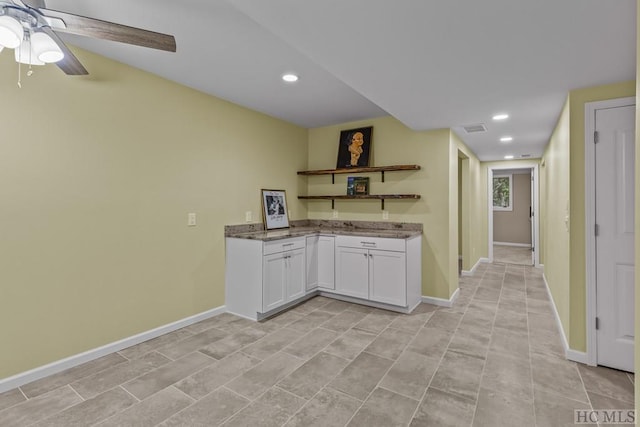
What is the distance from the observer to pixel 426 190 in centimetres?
397

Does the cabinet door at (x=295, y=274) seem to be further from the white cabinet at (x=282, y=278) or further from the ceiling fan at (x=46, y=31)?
the ceiling fan at (x=46, y=31)

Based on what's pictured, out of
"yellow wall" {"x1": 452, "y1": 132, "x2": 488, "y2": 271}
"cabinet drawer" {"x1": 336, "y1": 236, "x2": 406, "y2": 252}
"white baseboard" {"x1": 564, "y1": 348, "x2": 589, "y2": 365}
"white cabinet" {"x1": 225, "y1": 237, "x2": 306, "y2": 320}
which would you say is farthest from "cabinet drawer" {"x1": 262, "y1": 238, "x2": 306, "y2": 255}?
"yellow wall" {"x1": 452, "y1": 132, "x2": 488, "y2": 271}

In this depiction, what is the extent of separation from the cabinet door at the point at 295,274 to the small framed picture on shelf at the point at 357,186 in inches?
45.5

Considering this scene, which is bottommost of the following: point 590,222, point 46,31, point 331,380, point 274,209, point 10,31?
point 331,380

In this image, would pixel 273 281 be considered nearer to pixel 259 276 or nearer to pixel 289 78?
pixel 259 276

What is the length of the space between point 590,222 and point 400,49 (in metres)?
2.00

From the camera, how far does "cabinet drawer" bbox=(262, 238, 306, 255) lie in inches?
132

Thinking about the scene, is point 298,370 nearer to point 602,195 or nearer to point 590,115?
point 602,195

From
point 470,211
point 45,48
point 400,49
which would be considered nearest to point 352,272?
point 400,49

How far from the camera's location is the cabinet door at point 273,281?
10.9 feet

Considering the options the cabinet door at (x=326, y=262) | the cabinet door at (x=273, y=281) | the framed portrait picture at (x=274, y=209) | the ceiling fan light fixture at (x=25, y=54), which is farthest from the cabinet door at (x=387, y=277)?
the ceiling fan light fixture at (x=25, y=54)

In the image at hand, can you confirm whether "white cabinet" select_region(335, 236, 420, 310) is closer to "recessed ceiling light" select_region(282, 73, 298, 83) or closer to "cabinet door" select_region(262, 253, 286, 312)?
"cabinet door" select_region(262, 253, 286, 312)

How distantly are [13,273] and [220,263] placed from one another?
A: 170 cm

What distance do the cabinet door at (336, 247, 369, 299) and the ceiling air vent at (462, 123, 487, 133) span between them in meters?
1.94
